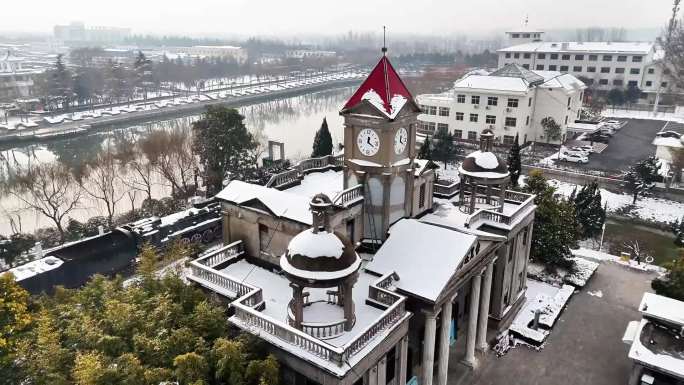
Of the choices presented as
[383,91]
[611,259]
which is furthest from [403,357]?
[611,259]

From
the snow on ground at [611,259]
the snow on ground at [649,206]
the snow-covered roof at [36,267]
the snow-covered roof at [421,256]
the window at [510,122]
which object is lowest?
the snow on ground at [611,259]

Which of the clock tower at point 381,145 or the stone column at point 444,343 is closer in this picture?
the stone column at point 444,343

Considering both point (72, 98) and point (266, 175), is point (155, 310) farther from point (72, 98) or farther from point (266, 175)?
point (72, 98)

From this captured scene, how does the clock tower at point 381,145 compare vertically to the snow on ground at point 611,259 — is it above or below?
above

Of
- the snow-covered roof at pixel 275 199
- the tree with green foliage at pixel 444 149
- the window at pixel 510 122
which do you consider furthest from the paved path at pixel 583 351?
the window at pixel 510 122

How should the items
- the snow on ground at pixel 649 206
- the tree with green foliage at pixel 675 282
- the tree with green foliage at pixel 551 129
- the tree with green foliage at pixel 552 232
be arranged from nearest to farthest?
the tree with green foliage at pixel 675 282 → the tree with green foliage at pixel 552 232 → the snow on ground at pixel 649 206 → the tree with green foliage at pixel 551 129

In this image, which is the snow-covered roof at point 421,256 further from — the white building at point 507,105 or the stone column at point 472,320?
the white building at point 507,105

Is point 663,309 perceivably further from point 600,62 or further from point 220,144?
point 600,62

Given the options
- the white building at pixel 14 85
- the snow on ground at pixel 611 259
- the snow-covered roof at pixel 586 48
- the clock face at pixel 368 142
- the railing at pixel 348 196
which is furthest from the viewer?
the white building at pixel 14 85
